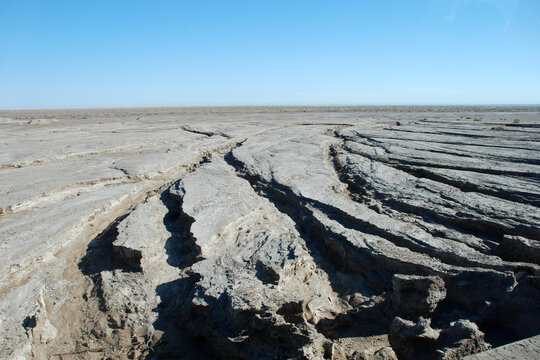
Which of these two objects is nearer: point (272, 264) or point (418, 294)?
point (418, 294)

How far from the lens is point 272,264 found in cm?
276

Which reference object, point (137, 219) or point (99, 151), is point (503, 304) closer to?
point (137, 219)

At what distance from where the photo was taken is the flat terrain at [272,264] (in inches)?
83.8

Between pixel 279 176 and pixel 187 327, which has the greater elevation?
pixel 279 176

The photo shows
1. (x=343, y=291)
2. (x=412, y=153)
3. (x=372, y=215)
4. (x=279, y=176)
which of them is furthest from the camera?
(x=412, y=153)

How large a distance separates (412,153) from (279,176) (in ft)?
9.57

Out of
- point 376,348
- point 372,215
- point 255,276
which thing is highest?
point 372,215

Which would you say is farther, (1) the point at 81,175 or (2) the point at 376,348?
(1) the point at 81,175

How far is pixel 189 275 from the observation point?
275cm

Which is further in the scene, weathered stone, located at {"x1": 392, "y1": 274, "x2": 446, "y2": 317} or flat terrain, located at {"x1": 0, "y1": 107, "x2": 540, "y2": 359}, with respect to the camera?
weathered stone, located at {"x1": 392, "y1": 274, "x2": 446, "y2": 317}

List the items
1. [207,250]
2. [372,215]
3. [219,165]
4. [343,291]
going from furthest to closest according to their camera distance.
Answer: [219,165], [372,215], [207,250], [343,291]

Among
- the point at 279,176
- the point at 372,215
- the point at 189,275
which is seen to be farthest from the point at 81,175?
the point at 372,215

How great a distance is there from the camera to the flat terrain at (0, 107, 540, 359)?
213cm

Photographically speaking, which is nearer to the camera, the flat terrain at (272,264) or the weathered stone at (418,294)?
the flat terrain at (272,264)
